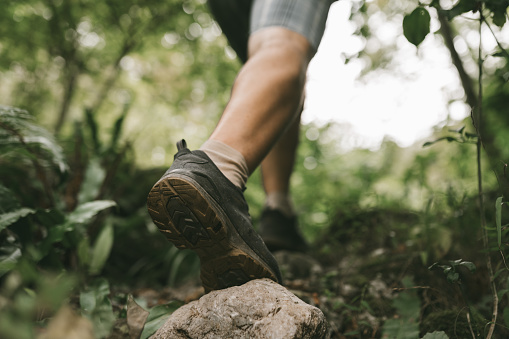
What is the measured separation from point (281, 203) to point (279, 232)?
19 centimetres

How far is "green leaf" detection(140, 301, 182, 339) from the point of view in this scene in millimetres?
1030

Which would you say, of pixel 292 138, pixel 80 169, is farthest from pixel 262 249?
pixel 80 169

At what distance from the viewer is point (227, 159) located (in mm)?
1135

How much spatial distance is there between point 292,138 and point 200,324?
1493 millimetres

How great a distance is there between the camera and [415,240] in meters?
1.67

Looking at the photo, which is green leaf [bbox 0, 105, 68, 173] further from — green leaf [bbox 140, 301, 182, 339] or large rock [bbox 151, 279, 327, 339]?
large rock [bbox 151, 279, 327, 339]

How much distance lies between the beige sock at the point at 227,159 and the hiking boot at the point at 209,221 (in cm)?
4

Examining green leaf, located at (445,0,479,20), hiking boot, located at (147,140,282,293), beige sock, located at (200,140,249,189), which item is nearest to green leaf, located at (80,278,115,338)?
hiking boot, located at (147,140,282,293)

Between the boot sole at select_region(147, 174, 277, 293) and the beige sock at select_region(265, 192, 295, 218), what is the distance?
92 centimetres

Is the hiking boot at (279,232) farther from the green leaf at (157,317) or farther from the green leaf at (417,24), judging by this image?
the green leaf at (417,24)

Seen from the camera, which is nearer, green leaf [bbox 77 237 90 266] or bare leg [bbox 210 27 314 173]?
bare leg [bbox 210 27 314 173]

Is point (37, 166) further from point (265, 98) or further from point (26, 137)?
point (265, 98)

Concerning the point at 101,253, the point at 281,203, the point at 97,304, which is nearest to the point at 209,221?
the point at 97,304

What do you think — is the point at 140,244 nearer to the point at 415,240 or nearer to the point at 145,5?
the point at 415,240
